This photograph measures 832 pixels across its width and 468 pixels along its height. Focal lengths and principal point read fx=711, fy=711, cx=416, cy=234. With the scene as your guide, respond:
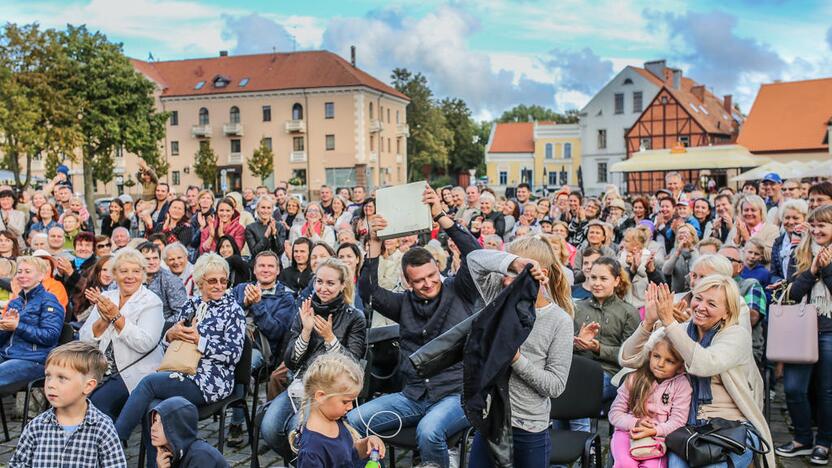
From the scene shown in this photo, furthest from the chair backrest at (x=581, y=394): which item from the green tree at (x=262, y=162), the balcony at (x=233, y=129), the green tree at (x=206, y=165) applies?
the balcony at (x=233, y=129)

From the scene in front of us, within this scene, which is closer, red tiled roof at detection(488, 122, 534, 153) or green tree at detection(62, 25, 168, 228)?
green tree at detection(62, 25, 168, 228)

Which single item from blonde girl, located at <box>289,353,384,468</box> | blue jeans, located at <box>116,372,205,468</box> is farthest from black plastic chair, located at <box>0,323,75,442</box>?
blonde girl, located at <box>289,353,384,468</box>

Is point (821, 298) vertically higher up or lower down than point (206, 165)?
lower down

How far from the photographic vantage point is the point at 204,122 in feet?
199

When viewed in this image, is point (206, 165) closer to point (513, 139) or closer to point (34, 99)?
point (34, 99)

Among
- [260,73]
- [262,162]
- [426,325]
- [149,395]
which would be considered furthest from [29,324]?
[260,73]

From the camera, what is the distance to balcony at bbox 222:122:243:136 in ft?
194

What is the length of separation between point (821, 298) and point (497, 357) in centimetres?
326

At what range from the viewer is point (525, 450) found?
377cm

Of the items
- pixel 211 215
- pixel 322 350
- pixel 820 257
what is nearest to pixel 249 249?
pixel 211 215

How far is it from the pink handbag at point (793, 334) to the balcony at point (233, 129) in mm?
57494

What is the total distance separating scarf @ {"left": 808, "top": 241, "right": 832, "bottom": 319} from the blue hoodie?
4.34 meters

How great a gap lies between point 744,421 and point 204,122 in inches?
2391

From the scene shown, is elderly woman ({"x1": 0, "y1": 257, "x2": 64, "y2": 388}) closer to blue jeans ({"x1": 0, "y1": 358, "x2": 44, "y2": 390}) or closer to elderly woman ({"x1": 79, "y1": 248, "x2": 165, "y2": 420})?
blue jeans ({"x1": 0, "y1": 358, "x2": 44, "y2": 390})
